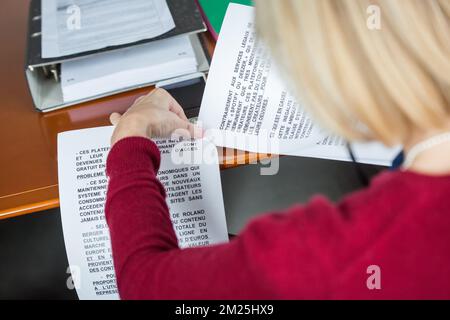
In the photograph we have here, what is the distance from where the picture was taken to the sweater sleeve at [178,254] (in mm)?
354

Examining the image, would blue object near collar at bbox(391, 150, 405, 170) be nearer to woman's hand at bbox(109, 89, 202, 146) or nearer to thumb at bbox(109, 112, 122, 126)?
woman's hand at bbox(109, 89, 202, 146)

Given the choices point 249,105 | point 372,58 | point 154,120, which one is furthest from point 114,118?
point 372,58

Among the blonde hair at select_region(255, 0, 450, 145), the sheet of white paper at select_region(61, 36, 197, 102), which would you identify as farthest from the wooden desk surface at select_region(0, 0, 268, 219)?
the blonde hair at select_region(255, 0, 450, 145)

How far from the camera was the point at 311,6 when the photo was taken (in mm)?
398

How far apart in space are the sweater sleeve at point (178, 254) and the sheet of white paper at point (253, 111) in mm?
102

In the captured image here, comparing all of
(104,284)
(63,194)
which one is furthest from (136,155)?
(104,284)

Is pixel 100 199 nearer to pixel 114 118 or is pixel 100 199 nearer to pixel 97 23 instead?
pixel 114 118

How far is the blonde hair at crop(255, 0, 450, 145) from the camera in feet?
1.29

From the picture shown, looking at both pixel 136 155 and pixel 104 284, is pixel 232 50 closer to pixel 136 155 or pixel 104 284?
pixel 136 155

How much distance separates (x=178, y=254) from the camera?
0.44m

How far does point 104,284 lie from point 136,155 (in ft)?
0.71

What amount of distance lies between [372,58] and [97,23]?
44 cm

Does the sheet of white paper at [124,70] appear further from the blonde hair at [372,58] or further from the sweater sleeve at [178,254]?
the blonde hair at [372,58]

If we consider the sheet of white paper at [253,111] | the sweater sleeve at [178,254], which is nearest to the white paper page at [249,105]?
the sheet of white paper at [253,111]
